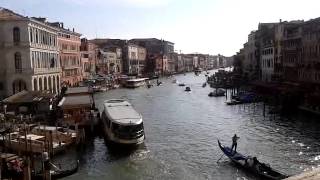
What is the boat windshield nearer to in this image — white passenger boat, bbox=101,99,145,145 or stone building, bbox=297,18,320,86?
white passenger boat, bbox=101,99,145,145

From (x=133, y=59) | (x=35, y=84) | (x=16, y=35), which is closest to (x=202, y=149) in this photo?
(x=35, y=84)

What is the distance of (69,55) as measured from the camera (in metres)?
65.9

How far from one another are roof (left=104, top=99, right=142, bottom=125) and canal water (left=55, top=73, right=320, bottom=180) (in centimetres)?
165

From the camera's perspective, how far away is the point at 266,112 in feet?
135

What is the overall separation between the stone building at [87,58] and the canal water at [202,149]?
1544 inches

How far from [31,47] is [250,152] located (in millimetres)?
23958

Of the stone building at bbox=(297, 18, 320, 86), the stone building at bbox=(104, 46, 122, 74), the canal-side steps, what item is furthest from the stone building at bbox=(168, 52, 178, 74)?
the canal-side steps

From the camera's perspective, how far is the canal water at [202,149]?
20.9 metres

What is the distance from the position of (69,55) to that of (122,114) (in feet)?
133

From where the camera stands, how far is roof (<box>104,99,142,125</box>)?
82.7 ft

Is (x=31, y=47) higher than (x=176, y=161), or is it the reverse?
(x=31, y=47)

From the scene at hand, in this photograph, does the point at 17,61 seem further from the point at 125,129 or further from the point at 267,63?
the point at 267,63

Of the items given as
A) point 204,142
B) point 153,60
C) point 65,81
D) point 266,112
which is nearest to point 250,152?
point 204,142

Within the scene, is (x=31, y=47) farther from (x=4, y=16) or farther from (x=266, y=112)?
(x=266, y=112)
